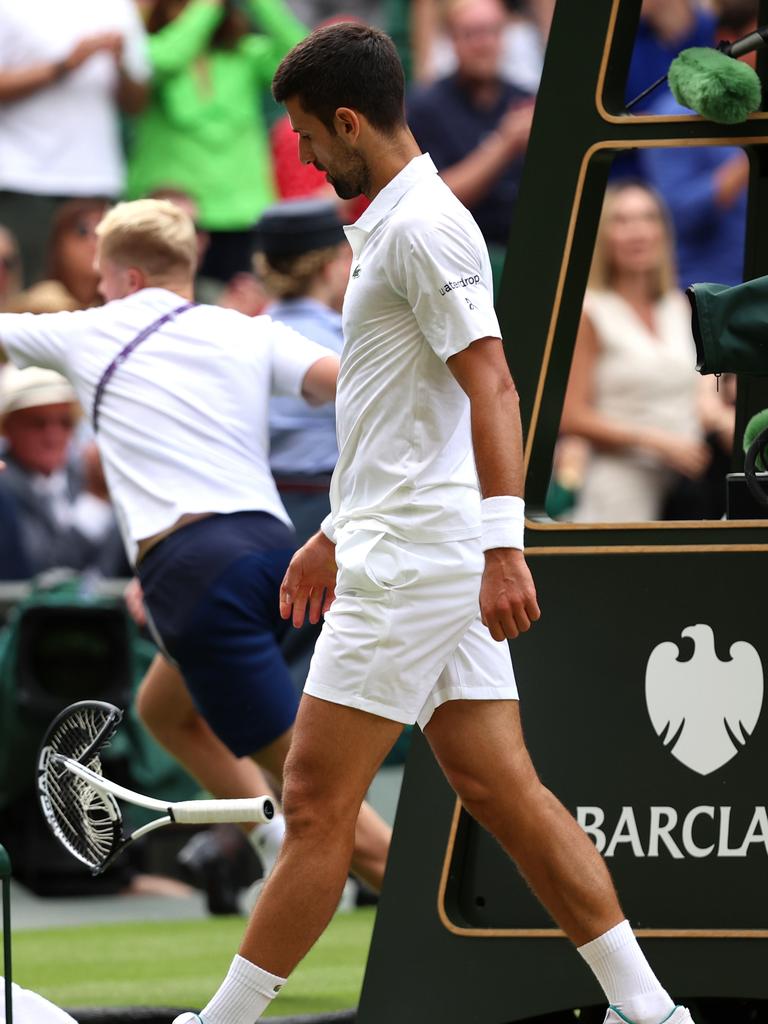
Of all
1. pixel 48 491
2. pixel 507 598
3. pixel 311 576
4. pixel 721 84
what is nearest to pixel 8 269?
pixel 48 491

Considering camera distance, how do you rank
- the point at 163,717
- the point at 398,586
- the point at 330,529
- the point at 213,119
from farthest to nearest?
the point at 213,119 < the point at 163,717 < the point at 330,529 < the point at 398,586

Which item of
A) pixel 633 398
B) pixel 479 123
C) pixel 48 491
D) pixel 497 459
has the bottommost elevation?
pixel 48 491

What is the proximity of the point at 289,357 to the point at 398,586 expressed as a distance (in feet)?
5.54

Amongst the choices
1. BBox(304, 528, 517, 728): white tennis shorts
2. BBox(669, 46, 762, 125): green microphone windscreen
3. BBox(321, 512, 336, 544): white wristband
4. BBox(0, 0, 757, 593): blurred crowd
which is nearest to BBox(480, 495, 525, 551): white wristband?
BBox(304, 528, 517, 728): white tennis shorts

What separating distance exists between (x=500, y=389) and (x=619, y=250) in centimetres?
573

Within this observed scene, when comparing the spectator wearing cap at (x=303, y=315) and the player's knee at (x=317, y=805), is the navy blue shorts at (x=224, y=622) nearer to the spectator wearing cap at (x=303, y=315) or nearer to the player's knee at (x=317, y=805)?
the spectator wearing cap at (x=303, y=315)

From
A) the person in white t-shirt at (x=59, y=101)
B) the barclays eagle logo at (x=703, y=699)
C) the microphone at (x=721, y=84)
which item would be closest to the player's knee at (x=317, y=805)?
the barclays eagle logo at (x=703, y=699)

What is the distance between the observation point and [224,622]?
545 cm

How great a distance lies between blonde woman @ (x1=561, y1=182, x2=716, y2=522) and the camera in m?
9.20

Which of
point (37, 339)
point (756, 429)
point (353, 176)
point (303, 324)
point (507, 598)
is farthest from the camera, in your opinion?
point (303, 324)

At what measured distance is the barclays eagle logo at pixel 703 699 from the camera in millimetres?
4379

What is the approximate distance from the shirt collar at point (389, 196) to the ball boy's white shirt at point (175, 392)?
1391 millimetres

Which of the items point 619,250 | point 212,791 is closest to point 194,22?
point 619,250

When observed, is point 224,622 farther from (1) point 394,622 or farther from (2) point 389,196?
(2) point 389,196
